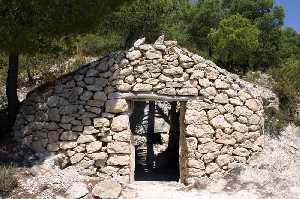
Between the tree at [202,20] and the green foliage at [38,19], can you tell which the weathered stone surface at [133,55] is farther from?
the tree at [202,20]

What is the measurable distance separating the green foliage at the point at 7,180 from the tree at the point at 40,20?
242 cm

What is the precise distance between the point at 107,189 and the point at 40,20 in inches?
148

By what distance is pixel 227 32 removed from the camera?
17.7 metres

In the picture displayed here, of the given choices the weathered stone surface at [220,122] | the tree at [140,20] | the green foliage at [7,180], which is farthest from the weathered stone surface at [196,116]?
the tree at [140,20]

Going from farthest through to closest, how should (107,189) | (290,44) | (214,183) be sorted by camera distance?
1. (290,44)
2. (214,183)
3. (107,189)

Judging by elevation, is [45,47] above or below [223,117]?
above

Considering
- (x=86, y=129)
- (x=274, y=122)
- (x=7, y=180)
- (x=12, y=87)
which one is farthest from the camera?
(x=274, y=122)

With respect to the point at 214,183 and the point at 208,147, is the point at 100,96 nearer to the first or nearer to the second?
the point at 208,147

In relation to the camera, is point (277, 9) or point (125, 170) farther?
point (277, 9)

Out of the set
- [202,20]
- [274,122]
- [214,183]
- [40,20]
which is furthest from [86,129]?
[202,20]

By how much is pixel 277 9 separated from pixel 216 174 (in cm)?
1510

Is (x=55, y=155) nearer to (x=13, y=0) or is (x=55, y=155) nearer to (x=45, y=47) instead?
(x=45, y=47)

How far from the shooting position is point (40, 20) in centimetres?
935

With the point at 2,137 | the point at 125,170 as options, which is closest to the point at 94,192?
the point at 125,170
